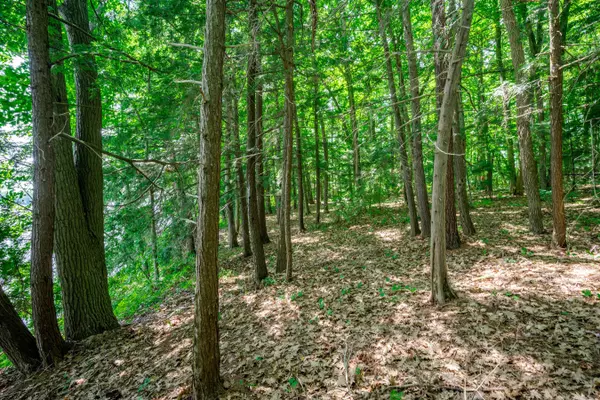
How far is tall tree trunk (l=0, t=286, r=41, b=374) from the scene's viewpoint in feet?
15.6

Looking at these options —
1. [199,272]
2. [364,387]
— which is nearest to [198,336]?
[199,272]

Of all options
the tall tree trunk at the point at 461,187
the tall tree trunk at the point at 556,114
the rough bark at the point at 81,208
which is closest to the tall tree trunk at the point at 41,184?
the rough bark at the point at 81,208

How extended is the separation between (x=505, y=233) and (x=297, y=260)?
6259mm

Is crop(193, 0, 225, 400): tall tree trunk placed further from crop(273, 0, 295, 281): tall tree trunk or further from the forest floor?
crop(273, 0, 295, 281): tall tree trunk

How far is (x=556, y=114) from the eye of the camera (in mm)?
5898

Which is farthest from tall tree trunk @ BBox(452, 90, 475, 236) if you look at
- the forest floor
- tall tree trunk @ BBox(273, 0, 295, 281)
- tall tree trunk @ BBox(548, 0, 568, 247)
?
tall tree trunk @ BBox(273, 0, 295, 281)

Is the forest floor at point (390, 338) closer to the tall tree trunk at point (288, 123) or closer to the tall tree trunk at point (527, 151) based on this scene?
the tall tree trunk at point (527, 151)

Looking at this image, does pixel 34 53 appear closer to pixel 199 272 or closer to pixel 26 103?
pixel 26 103

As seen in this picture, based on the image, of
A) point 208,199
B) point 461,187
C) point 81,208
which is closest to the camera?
point 208,199

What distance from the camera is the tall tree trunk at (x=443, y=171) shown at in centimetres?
420

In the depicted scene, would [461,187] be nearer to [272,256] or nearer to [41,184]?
[272,256]

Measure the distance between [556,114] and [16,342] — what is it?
37.8 feet

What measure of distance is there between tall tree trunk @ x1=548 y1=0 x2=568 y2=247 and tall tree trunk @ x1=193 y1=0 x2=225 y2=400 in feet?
22.0

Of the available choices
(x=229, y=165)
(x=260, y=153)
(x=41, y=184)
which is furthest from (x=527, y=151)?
(x=41, y=184)
